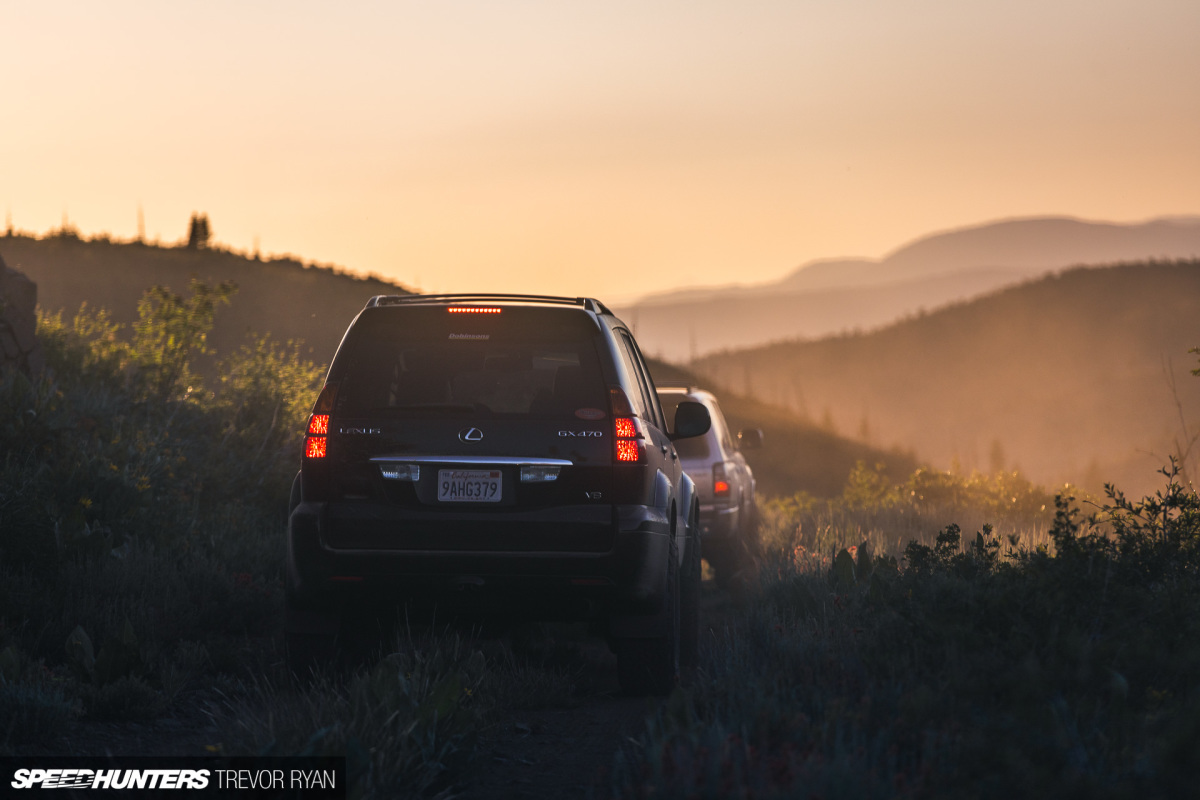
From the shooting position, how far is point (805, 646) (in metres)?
6.30

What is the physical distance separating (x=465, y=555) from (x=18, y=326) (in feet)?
37.4

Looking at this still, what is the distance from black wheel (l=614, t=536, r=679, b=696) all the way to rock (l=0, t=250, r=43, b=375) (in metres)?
10.3

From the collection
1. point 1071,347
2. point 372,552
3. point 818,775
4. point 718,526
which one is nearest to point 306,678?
point 372,552

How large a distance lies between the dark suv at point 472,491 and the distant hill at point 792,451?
51.2 m

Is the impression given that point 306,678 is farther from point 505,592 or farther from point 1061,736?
point 1061,736

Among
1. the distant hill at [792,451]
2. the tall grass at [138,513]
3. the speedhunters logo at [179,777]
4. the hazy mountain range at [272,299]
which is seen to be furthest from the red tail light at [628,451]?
the distant hill at [792,451]

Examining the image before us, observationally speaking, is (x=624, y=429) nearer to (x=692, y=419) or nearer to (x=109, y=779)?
(x=692, y=419)

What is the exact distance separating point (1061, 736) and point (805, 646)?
213 cm

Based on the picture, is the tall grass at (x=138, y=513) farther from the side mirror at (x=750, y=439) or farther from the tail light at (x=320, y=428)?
the side mirror at (x=750, y=439)

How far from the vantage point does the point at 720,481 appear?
1255cm

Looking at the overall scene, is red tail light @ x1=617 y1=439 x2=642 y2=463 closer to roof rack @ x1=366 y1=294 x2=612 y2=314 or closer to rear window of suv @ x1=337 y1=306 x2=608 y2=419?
rear window of suv @ x1=337 y1=306 x2=608 y2=419

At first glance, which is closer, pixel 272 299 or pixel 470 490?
pixel 470 490

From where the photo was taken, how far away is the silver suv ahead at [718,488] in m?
12.5

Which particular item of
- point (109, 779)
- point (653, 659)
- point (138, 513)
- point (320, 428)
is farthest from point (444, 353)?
point (138, 513)
